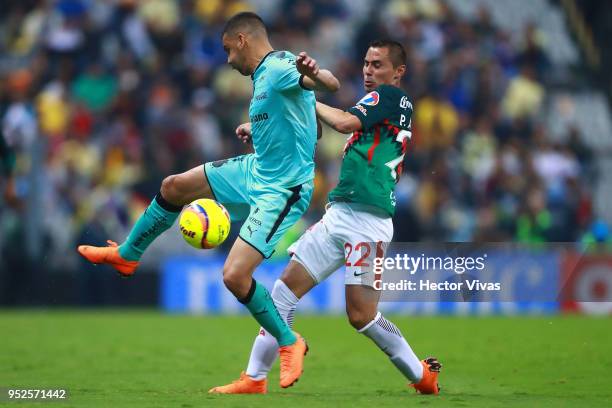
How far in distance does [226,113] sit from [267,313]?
11109 mm

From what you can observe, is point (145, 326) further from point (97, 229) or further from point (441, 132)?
point (441, 132)

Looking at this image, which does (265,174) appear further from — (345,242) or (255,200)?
(345,242)

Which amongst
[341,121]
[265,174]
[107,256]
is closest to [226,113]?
[107,256]

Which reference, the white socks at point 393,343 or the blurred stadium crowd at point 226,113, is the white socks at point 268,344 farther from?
the blurred stadium crowd at point 226,113

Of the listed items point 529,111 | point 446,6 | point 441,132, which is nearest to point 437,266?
point 441,132

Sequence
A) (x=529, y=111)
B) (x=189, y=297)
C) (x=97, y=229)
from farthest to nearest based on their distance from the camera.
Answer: (x=529, y=111), (x=189, y=297), (x=97, y=229)

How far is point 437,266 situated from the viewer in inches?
320

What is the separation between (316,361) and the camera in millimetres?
10758

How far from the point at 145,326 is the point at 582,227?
6.61 m

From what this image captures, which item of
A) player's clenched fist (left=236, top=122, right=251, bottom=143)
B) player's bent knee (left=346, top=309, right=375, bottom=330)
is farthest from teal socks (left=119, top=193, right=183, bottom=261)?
player's bent knee (left=346, top=309, right=375, bottom=330)

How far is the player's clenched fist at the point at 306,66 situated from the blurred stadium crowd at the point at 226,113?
9178 mm

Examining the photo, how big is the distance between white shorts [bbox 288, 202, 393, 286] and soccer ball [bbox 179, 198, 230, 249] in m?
0.52

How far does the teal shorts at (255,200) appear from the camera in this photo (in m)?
7.77

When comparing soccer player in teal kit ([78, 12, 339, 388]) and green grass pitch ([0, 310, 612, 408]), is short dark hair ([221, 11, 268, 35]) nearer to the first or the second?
soccer player in teal kit ([78, 12, 339, 388])
